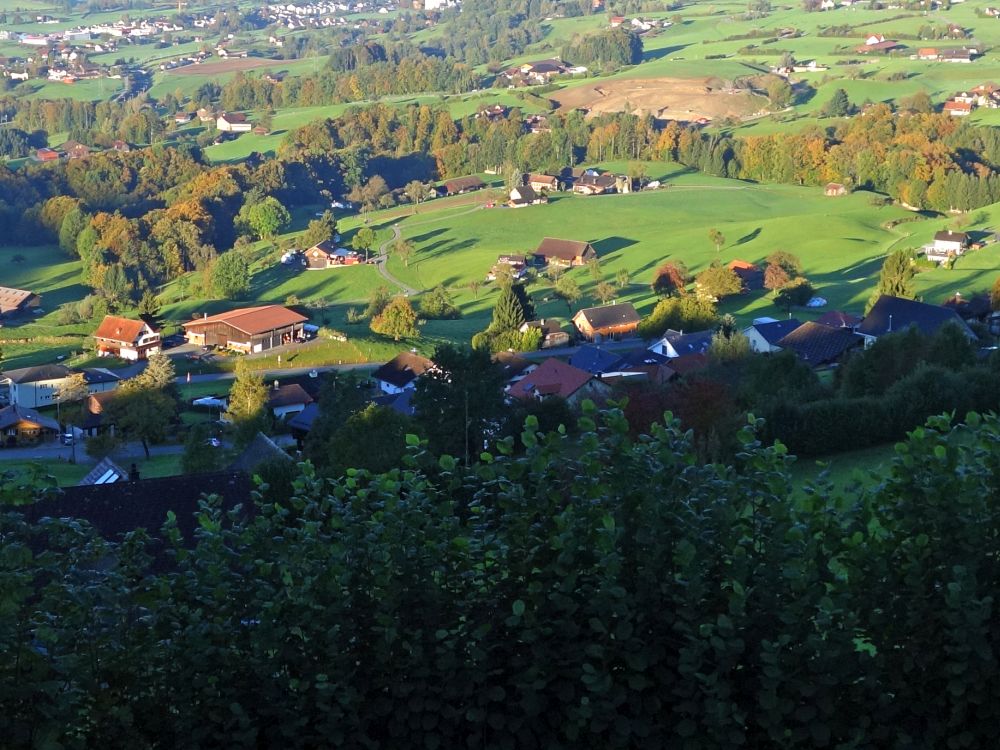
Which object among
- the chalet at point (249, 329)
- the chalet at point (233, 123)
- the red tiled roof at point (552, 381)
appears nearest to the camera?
the red tiled roof at point (552, 381)

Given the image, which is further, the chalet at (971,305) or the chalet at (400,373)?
the chalet at (971,305)

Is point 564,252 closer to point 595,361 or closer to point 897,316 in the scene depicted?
point 595,361

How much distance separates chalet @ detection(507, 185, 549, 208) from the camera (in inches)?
2171

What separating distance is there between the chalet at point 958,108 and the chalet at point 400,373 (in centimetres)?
4388

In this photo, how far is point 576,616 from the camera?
475 centimetres

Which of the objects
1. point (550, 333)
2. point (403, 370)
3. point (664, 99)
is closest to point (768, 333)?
point (550, 333)

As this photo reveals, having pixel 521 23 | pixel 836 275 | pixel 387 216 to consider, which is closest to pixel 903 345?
pixel 836 275

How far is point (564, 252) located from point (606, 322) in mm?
11581

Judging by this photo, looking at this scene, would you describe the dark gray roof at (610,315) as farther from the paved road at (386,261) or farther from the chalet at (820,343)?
the paved road at (386,261)

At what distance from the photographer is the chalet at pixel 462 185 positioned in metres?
60.4

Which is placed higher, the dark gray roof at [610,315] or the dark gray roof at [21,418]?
the dark gray roof at [21,418]

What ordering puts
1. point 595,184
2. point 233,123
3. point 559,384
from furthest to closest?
point 233,123, point 595,184, point 559,384

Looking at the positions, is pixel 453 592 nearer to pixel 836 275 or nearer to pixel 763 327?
pixel 763 327

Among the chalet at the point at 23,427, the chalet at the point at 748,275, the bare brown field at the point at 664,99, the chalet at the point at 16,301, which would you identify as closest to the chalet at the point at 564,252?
the chalet at the point at 748,275
